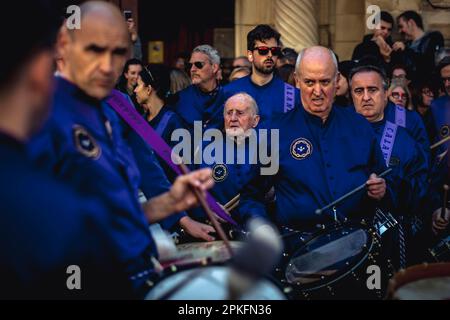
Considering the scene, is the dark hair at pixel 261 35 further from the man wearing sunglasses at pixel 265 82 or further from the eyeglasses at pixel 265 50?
the eyeglasses at pixel 265 50

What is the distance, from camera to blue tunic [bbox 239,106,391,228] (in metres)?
5.39

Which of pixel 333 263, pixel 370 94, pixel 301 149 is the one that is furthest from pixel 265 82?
pixel 333 263

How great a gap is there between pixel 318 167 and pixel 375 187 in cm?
39

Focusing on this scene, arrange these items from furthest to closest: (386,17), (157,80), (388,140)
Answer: (386,17) < (157,80) < (388,140)

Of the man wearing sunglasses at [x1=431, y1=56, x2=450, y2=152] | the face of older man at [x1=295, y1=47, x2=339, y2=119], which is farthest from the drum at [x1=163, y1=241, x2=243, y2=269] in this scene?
the man wearing sunglasses at [x1=431, y1=56, x2=450, y2=152]

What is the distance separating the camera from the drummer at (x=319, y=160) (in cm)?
539

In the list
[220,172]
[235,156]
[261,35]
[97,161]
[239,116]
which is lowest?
[220,172]

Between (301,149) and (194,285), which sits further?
(301,149)

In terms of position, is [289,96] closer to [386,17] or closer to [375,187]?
[375,187]

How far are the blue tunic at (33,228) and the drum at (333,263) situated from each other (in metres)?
2.71

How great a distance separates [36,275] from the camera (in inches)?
85.5

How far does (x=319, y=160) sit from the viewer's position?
552cm

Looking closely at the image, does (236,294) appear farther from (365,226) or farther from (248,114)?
(248,114)
